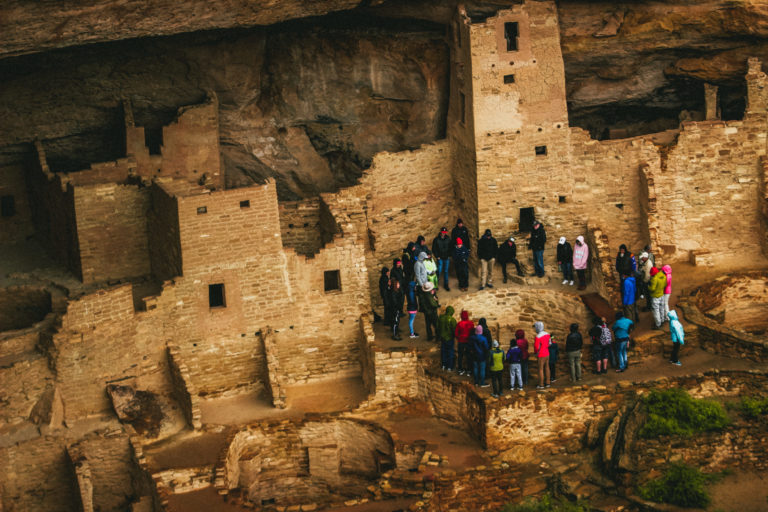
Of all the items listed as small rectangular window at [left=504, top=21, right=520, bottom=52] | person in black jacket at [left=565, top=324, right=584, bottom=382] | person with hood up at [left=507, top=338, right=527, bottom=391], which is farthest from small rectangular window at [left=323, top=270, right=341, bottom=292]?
small rectangular window at [left=504, top=21, right=520, bottom=52]

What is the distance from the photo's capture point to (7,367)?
33.0 m

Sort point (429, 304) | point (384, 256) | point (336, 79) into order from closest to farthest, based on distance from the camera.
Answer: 1. point (429, 304)
2. point (384, 256)
3. point (336, 79)

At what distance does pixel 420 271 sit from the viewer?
36.3 metres

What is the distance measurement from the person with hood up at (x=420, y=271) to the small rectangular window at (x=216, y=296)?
A: 4.55 metres

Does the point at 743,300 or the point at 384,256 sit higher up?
the point at 384,256

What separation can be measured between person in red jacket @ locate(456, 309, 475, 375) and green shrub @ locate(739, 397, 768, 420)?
20.2 feet

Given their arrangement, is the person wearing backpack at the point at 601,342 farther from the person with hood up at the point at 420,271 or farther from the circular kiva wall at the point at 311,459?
the circular kiva wall at the point at 311,459

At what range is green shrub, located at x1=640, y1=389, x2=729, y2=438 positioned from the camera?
3409 centimetres

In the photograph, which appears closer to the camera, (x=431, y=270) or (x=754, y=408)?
(x=754, y=408)

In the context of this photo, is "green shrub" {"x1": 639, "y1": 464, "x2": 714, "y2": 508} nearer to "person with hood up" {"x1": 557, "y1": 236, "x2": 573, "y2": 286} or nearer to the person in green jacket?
the person in green jacket

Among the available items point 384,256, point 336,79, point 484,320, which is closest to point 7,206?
point 336,79

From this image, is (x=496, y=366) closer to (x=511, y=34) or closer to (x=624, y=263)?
(x=624, y=263)

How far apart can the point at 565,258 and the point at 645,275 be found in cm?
261

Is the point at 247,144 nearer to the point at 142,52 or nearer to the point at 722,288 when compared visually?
the point at 142,52
